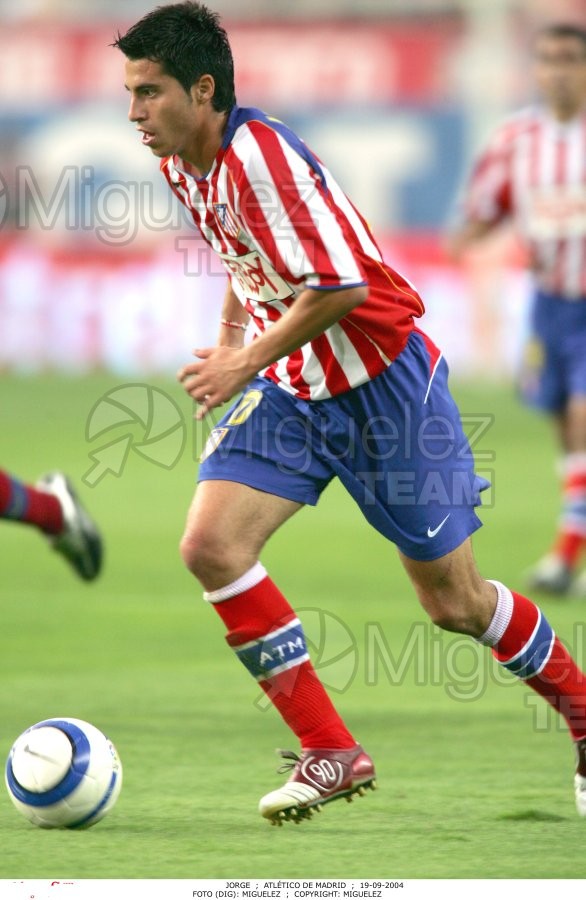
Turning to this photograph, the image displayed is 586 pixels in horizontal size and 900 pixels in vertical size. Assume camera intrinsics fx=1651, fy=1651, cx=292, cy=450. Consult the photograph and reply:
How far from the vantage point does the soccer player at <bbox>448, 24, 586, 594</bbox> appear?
7.90m

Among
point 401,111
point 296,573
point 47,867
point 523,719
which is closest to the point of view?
point 47,867

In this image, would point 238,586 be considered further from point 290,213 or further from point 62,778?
point 290,213

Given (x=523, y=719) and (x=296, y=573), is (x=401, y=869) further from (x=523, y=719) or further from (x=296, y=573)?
(x=296, y=573)

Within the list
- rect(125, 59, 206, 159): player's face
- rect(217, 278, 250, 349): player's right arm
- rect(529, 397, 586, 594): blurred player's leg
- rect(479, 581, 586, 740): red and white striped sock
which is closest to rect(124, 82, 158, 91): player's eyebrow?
rect(125, 59, 206, 159): player's face

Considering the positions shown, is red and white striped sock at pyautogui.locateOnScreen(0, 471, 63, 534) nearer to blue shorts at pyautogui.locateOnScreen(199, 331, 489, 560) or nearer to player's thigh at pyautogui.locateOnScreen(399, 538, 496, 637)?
blue shorts at pyautogui.locateOnScreen(199, 331, 489, 560)

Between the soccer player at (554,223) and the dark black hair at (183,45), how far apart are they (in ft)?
13.9

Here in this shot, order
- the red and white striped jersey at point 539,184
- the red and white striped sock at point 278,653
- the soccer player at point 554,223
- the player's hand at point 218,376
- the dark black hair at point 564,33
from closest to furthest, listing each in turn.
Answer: the player's hand at point 218,376, the red and white striped sock at point 278,653, the dark black hair at point 564,33, the soccer player at point 554,223, the red and white striped jersey at point 539,184

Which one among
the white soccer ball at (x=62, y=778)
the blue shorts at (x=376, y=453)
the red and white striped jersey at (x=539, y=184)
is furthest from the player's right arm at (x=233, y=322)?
the red and white striped jersey at (x=539, y=184)

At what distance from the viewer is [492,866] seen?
351 cm

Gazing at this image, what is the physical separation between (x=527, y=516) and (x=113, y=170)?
53.7ft

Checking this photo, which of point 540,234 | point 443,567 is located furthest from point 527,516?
point 443,567

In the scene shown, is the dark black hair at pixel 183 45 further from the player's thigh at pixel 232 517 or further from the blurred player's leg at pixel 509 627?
the blurred player's leg at pixel 509 627

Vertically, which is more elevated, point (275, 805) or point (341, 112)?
point (341, 112)

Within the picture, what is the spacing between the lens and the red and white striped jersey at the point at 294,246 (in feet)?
12.3
